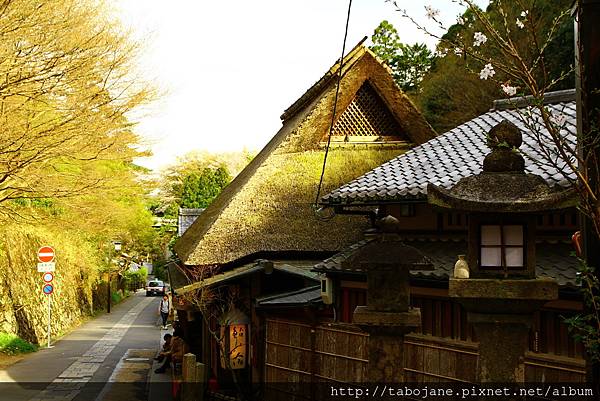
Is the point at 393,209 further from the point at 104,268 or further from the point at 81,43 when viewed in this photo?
the point at 104,268

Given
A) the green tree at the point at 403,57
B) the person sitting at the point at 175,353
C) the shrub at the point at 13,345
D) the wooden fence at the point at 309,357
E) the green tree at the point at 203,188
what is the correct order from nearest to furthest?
1. the wooden fence at the point at 309,357
2. the person sitting at the point at 175,353
3. the shrub at the point at 13,345
4. the green tree at the point at 403,57
5. the green tree at the point at 203,188

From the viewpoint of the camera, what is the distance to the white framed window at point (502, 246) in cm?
535

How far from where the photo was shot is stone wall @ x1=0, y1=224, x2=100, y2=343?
886 inches

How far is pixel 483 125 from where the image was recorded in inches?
456

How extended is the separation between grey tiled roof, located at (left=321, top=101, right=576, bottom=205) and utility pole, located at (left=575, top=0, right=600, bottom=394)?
3.41m

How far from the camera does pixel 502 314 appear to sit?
17.0 ft

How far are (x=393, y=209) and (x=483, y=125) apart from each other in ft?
7.52

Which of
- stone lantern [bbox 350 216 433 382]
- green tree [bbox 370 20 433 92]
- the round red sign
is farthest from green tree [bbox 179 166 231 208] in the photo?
stone lantern [bbox 350 216 433 382]

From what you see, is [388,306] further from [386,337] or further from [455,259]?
[455,259]

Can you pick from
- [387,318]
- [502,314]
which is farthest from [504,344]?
[387,318]

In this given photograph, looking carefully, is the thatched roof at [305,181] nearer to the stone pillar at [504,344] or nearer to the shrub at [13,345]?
the shrub at [13,345]

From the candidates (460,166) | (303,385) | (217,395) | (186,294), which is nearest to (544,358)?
(460,166)

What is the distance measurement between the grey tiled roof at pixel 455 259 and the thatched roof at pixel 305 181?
473 centimetres

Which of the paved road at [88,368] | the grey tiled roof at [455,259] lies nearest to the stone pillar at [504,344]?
the grey tiled roof at [455,259]
